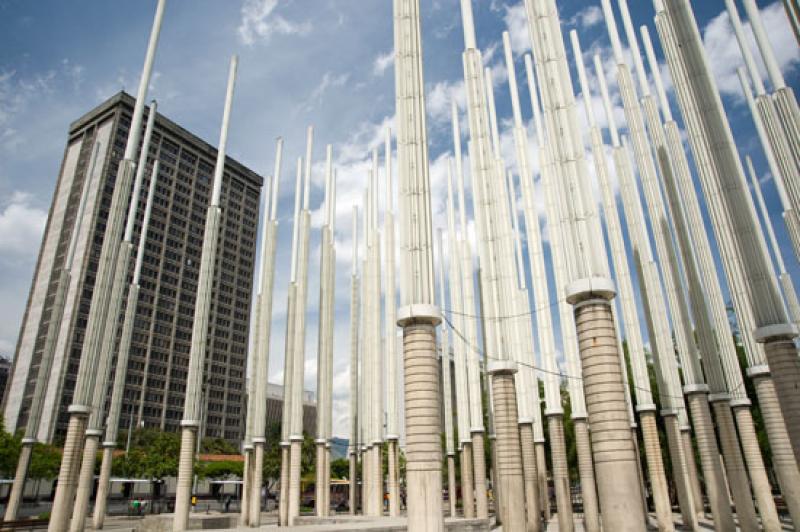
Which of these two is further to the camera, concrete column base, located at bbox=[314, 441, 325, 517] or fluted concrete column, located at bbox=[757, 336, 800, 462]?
concrete column base, located at bbox=[314, 441, 325, 517]

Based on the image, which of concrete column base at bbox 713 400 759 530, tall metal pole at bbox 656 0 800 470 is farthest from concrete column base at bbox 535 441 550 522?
tall metal pole at bbox 656 0 800 470

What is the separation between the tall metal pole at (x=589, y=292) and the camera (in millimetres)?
14875

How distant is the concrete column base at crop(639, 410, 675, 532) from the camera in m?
28.1

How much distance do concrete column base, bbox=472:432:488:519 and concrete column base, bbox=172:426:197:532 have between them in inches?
723

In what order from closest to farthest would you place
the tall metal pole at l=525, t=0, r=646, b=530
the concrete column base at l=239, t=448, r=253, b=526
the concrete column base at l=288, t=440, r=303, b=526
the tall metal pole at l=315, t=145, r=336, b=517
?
the tall metal pole at l=525, t=0, r=646, b=530 < the concrete column base at l=288, t=440, r=303, b=526 < the concrete column base at l=239, t=448, r=253, b=526 < the tall metal pole at l=315, t=145, r=336, b=517

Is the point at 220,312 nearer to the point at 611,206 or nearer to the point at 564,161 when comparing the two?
the point at 611,206

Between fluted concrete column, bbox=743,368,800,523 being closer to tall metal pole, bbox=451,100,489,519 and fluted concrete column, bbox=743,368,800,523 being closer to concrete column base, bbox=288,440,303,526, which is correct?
tall metal pole, bbox=451,100,489,519

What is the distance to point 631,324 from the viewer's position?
3253 centimetres

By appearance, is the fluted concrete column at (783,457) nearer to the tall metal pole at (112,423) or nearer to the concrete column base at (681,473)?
the concrete column base at (681,473)

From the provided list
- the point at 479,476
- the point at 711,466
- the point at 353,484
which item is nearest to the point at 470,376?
the point at 479,476

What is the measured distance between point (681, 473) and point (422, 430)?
911 inches

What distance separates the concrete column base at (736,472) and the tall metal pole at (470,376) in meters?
14.9

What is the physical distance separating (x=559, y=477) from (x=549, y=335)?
8588mm

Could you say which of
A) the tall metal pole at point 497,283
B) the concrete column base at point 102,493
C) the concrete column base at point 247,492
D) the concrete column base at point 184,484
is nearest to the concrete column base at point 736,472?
the tall metal pole at point 497,283
